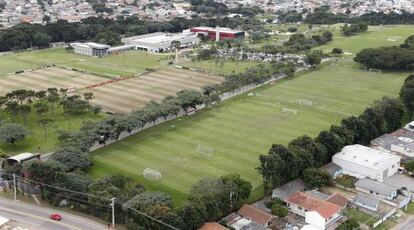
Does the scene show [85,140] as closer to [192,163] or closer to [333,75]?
[192,163]

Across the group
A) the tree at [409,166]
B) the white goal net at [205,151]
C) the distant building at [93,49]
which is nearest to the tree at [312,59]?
the distant building at [93,49]

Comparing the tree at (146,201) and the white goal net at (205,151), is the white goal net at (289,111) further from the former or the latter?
the tree at (146,201)

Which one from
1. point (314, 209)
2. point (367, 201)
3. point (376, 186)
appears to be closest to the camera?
A: point (314, 209)

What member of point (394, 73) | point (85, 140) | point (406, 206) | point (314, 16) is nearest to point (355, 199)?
point (406, 206)

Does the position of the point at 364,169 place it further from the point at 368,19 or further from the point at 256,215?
the point at 368,19

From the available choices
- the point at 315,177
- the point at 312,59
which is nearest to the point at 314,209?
the point at 315,177
